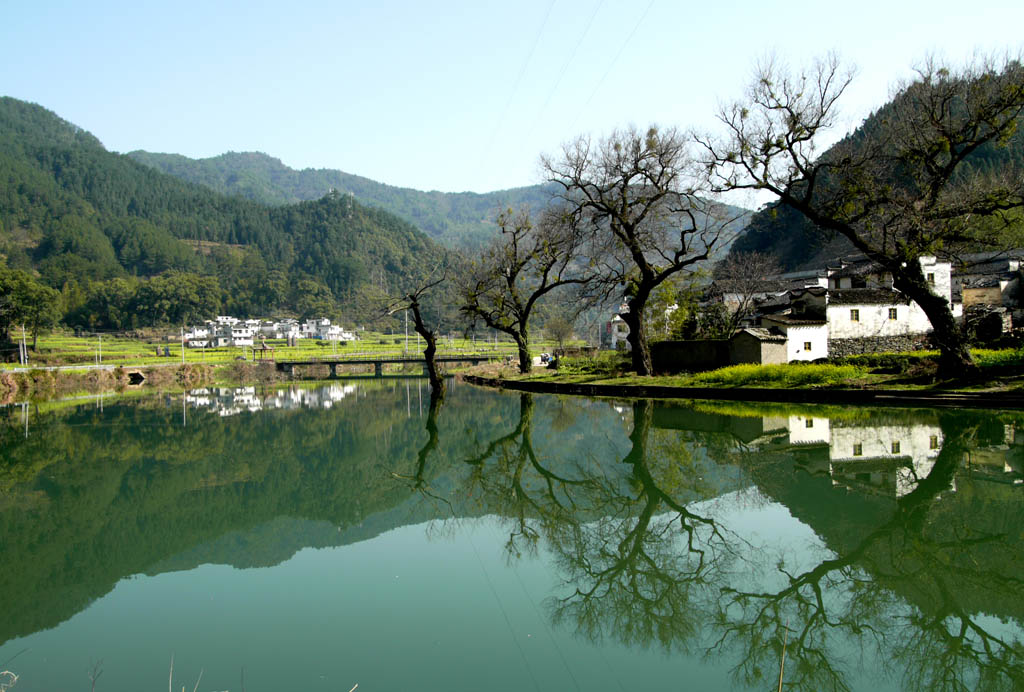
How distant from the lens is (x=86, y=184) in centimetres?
16412

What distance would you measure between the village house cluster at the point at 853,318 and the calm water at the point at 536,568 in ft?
52.9

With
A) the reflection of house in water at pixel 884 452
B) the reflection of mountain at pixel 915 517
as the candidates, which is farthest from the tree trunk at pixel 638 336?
the reflection of mountain at pixel 915 517

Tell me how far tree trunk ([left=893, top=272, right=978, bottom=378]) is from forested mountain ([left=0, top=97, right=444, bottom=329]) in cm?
9562

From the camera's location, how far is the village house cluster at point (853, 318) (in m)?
29.9

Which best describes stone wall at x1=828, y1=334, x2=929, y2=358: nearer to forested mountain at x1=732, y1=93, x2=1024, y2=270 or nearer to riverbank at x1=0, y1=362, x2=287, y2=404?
forested mountain at x1=732, y1=93, x2=1024, y2=270

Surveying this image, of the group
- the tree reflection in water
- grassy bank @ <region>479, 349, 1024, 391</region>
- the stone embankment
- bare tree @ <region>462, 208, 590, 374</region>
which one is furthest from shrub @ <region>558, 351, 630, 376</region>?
the tree reflection in water

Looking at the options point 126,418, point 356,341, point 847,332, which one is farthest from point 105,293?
point 847,332

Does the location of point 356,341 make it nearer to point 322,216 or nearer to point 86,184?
point 322,216

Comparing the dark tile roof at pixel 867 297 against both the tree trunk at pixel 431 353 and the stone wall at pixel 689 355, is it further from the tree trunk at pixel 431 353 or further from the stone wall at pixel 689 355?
the tree trunk at pixel 431 353

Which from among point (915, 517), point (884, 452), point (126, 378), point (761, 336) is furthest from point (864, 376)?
point (126, 378)

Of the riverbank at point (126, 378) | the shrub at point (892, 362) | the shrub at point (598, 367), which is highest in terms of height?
the shrub at point (892, 362)

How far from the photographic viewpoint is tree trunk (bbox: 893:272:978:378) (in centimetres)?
2025

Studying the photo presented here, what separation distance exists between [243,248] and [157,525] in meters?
172

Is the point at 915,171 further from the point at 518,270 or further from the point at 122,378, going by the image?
the point at 122,378
